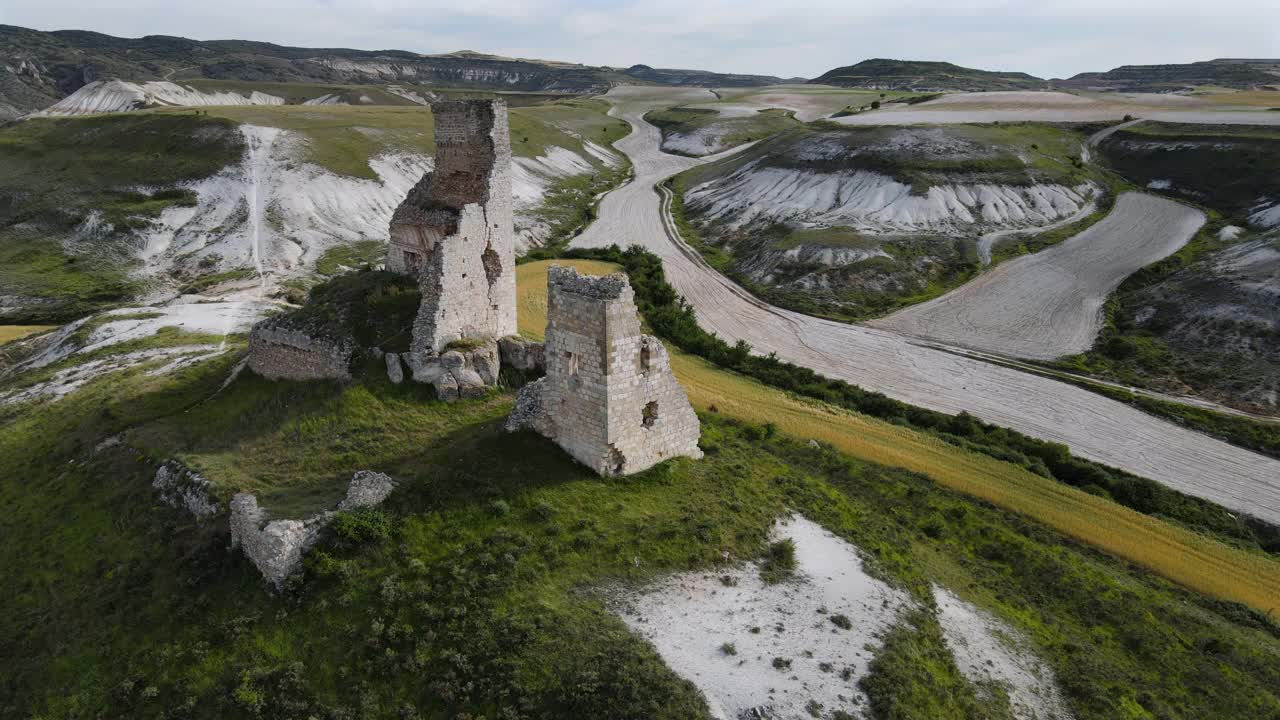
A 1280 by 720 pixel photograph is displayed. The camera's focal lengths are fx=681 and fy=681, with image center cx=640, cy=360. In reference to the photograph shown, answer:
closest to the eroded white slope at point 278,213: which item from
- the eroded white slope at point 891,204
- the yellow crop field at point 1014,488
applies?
the eroded white slope at point 891,204

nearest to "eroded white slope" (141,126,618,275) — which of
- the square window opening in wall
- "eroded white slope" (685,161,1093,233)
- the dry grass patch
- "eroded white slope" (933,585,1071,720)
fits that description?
the dry grass patch

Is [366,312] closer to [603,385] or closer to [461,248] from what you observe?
[461,248]

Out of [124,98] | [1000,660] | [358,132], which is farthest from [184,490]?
[124,98]

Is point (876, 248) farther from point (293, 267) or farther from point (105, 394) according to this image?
point (105, 394)

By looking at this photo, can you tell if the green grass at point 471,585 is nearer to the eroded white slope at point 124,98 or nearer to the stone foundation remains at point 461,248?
the stone foundation remains at point 461,248

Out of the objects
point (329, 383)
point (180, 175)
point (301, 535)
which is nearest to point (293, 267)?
point (180, 175)

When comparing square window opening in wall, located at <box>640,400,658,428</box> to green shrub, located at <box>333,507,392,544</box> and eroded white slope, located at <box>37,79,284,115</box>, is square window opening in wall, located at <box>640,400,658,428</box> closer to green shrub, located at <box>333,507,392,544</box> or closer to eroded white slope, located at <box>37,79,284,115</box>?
green shrub, located at <box>333,507,392,544</box>
